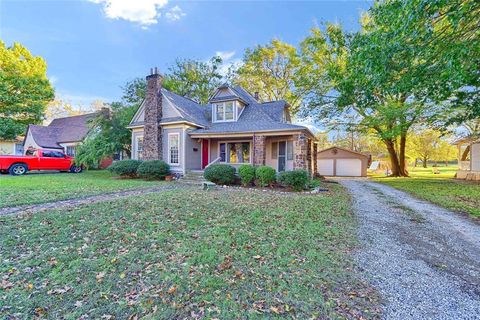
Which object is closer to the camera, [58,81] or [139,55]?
[139,55]

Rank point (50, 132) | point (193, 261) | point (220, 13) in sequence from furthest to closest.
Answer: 1. point (50, 132)
2. point (220, 13)
3. point (193, 261)

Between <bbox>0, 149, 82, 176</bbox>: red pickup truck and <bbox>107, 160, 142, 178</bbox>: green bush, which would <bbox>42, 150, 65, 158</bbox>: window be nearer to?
<bbox>0, 149, 82, 176</bbox>: red pickup truck

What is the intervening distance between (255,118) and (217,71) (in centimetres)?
1353

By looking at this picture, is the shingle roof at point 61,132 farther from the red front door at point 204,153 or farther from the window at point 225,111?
the window at point 225,111

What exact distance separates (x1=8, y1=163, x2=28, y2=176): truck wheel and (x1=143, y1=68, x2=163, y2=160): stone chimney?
7.99 metres

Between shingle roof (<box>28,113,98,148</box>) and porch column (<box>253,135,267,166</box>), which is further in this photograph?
shingle roof (<box>28,113,98,148</box>)

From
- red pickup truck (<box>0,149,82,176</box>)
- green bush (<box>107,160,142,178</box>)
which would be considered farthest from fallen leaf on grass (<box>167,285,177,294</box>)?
red pickup truck (<box>0,149,82,176</box>)

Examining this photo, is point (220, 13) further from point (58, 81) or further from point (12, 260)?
point (58, 81)

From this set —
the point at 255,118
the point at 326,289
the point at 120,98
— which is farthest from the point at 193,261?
the point at 120,98

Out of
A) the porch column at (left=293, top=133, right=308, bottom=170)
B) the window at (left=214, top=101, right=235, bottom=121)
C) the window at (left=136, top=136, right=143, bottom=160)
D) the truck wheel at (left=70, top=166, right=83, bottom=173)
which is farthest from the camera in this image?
the truck wheel at (left=70, top=166, right=83, bottom=173)

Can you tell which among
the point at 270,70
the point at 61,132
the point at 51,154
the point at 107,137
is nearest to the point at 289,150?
the point at 107,137

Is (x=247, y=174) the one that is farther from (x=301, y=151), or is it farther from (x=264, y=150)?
(x=301, y=151)

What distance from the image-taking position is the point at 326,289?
296cm

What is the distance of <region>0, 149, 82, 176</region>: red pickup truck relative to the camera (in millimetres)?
14664
